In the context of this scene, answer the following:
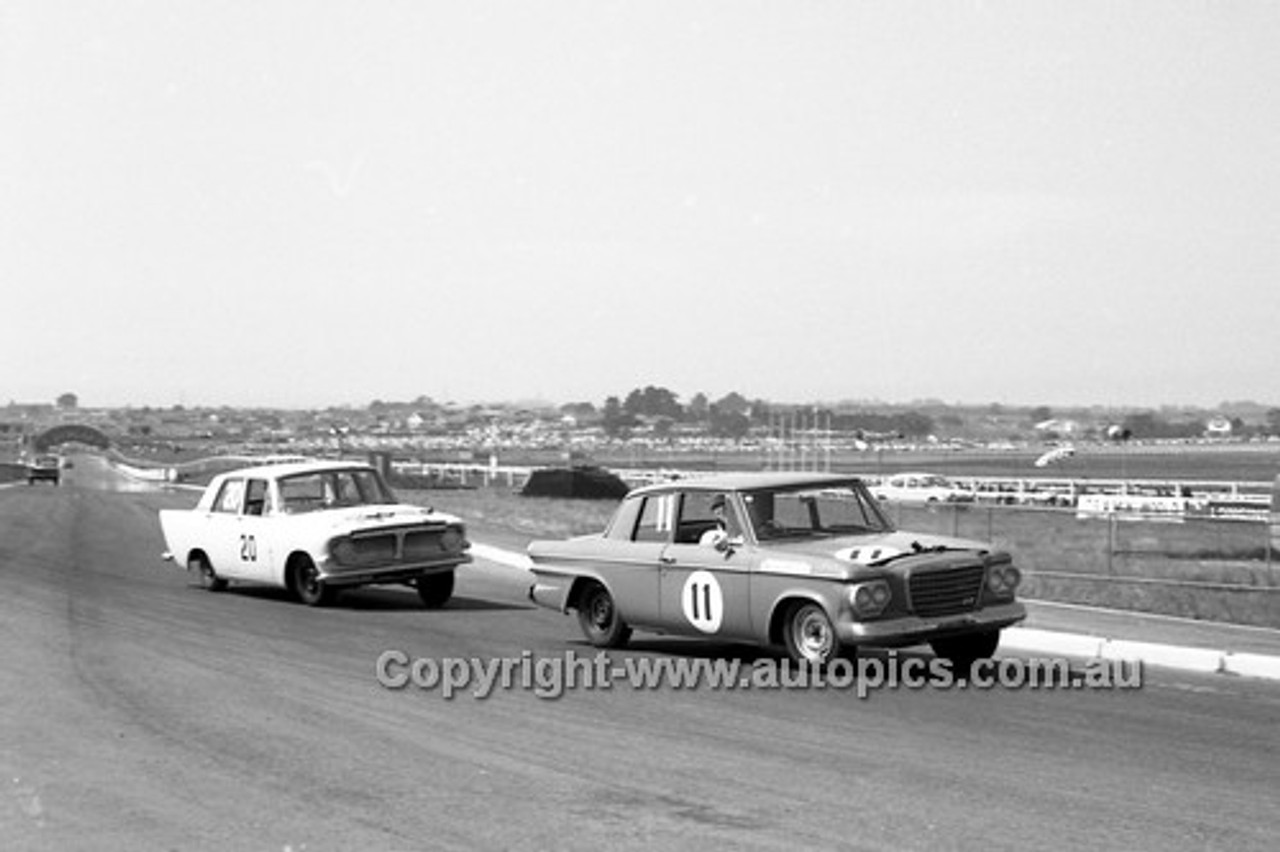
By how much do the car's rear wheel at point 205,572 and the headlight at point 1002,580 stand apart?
1054cm

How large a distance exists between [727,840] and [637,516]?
7399 mm

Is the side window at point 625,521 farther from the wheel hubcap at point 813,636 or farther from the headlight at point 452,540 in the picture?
the headlight at point 452,540

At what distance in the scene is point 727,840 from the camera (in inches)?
273

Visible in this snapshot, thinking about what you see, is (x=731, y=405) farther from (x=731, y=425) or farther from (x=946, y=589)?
(x=946, y=589)

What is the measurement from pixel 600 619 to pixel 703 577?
1523 millimetres

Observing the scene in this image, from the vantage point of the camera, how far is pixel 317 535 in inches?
710

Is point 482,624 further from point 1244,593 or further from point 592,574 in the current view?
point 1244,593

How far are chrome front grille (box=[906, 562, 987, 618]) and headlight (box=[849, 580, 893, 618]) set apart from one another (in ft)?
0.71

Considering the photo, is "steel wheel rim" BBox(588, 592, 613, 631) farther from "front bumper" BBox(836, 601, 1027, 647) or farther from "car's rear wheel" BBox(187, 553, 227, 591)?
"car's rear wheel" BBox(187, 553, 227, 591)

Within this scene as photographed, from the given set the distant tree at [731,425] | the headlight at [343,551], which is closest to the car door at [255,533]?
the headlight at [343,551]

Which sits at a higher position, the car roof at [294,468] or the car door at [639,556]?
the car roof at [294,468]

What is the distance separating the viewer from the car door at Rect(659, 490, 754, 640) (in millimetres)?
12820

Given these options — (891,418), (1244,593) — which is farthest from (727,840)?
(891,418)

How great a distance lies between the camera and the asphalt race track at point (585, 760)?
709 centimetres
